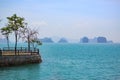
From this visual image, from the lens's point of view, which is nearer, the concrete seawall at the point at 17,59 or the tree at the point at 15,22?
the concrete seawall at the point at 17,59

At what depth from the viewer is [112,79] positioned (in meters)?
45.7

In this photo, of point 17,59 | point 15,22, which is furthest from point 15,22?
point 17,59

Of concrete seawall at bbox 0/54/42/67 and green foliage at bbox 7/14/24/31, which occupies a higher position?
green foliage at bbox 7/14/24/31

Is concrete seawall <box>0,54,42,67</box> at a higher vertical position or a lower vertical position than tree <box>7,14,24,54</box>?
lower

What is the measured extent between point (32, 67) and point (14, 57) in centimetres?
441

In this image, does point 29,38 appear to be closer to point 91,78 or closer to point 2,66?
point 2,66

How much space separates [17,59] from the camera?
196 feet

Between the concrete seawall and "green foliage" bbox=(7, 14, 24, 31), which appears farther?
"green foliage" bbox=(7, 14, 24, 31)

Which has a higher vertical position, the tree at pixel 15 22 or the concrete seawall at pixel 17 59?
the tree at pixel 15 22

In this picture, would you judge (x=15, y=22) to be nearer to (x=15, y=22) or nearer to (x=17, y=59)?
(x=15, y=22)

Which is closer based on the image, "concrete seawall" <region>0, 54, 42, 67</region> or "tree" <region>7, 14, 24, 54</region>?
"concrete seawall" <region>0, 54, 42, 67</region>

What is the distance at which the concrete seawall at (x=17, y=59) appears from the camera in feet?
186

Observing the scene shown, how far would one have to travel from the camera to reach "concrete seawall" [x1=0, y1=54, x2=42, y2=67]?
56.8 metres

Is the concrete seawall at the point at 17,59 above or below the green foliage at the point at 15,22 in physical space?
below
